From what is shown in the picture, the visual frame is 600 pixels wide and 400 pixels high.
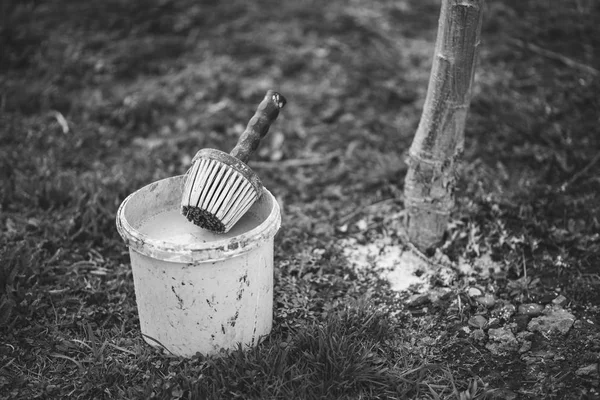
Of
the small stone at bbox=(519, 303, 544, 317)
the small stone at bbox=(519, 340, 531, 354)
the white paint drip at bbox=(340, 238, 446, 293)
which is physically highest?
the small stone at bbox=(519, 303, 544, 317)

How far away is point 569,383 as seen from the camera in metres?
2.21

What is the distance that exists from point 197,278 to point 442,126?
1.39 m

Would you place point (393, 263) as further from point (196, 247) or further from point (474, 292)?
point (196, 247)

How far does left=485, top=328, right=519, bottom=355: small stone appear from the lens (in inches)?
94.8

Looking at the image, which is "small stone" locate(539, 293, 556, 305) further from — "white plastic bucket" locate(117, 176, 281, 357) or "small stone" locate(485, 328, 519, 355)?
"white plastic bucket" locate(117, 176, 281, 357)

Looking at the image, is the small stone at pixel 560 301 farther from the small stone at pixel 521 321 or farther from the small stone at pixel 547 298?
the small stone at pixel 521 321

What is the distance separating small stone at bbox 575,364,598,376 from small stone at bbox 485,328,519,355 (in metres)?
0.25

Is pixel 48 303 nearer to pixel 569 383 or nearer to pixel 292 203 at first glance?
pixel 292 203

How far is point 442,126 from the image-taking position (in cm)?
275

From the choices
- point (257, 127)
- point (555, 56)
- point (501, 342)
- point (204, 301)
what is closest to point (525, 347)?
point (501, 342)

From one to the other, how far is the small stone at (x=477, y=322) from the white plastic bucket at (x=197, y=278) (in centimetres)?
89

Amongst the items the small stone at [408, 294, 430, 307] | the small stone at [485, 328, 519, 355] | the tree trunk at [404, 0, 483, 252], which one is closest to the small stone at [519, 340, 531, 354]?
the small stone at [485, 328, 519, 355]

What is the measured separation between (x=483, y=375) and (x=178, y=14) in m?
4.69

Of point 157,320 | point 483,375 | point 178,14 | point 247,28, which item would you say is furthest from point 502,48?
point 157,320
